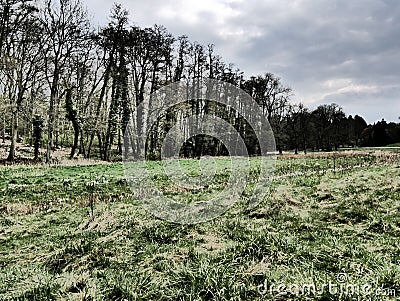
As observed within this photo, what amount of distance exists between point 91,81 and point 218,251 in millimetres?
32219

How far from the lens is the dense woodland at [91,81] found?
2552cm

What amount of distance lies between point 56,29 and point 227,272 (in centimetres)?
2682

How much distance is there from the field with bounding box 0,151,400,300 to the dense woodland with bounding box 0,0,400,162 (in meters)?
18.0

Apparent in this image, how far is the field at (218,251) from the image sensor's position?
4.24 meters

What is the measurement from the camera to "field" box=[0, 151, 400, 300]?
4.24 m

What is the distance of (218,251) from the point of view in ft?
19.1

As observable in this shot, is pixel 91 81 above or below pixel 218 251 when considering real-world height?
above

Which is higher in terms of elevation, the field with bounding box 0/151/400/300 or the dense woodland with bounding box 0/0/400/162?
the dense woodland with bounding box 0/0/400/162

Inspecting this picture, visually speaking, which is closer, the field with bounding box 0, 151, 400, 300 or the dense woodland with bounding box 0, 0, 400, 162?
the field with bounding box 0, 151, 400, 300

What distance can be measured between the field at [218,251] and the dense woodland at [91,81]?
18.0 meters

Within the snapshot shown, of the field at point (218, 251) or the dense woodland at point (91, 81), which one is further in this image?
the dense woodland at point (91, 81)

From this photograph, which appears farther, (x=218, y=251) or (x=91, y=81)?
(x=91, y=81)

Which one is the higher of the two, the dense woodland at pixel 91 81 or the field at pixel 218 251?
the dense woodland at pixel 91 81

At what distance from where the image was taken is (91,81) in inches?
1358
